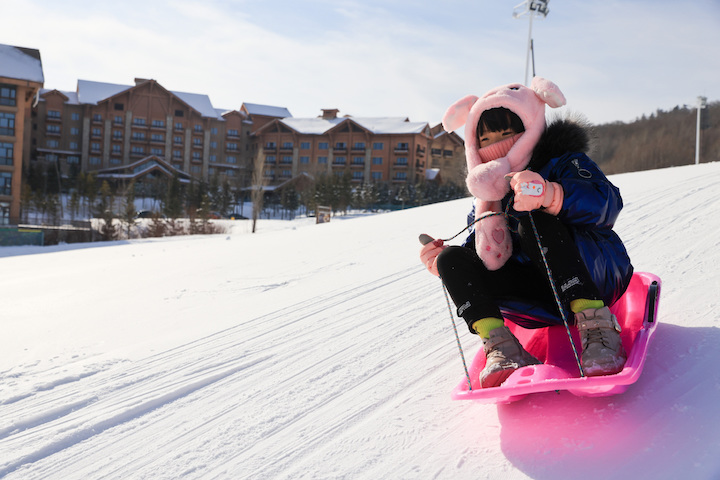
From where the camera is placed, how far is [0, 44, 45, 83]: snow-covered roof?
23.5 meters

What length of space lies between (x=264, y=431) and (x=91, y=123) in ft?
165

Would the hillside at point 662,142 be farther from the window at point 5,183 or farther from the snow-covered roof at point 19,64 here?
the window at point 5,183

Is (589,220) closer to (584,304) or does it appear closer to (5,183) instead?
(584,304)

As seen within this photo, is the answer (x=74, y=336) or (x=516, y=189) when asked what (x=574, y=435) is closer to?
(x=516, y=189)

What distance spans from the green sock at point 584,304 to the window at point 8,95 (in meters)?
28.9

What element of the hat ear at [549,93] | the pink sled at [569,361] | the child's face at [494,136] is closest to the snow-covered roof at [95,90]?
the child's face at [494,136]

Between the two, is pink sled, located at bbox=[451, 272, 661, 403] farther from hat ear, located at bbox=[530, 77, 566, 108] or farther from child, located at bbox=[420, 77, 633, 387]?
hat ear, located at bbox=[530, 77, 566, 108]

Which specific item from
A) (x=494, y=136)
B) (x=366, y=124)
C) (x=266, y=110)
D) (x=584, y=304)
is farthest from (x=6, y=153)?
(x=266, y=110)

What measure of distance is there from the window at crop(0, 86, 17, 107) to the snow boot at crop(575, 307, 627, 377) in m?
29.0

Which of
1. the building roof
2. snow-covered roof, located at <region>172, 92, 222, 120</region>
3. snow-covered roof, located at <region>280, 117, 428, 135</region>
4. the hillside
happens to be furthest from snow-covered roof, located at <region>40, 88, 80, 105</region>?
the hillside

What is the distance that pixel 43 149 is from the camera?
1715 inches

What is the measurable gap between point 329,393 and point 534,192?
1099 mm

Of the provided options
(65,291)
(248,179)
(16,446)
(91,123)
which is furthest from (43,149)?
(16,446)

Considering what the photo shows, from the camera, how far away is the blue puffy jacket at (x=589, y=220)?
1.53 m
